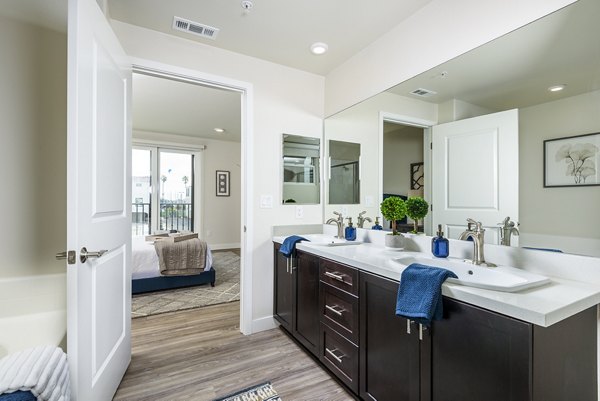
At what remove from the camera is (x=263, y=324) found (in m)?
2.62

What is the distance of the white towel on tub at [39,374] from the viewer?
954mm

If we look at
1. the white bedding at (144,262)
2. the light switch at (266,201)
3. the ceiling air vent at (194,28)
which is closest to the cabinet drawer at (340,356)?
the light switch at (266,201)

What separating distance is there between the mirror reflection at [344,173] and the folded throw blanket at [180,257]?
2.02 metres

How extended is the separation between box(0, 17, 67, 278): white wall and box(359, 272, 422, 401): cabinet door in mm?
1909

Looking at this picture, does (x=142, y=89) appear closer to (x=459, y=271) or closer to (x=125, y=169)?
(x=125, y=169)

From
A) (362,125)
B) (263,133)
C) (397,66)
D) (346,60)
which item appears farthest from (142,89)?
(397,66)

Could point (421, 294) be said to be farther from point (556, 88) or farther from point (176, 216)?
point (176, 216)

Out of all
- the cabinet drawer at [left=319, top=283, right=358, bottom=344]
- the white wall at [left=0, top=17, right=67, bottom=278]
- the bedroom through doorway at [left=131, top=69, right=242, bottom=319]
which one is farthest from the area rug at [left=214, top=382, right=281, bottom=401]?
the bedroom through doorway at [left=131, top=69, right=242, bottom=319]

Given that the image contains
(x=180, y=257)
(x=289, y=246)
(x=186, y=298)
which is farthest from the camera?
(x=180, y=257)

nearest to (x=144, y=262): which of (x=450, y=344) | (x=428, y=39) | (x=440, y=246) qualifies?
(x=440, y=246)

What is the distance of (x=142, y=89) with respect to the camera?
3580mm

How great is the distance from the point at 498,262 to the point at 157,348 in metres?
2.49

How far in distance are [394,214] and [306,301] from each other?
0.91 meters

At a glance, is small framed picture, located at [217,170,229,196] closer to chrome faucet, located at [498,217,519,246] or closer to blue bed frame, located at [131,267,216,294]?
blue bed frame, located at [131,267,216,294]
